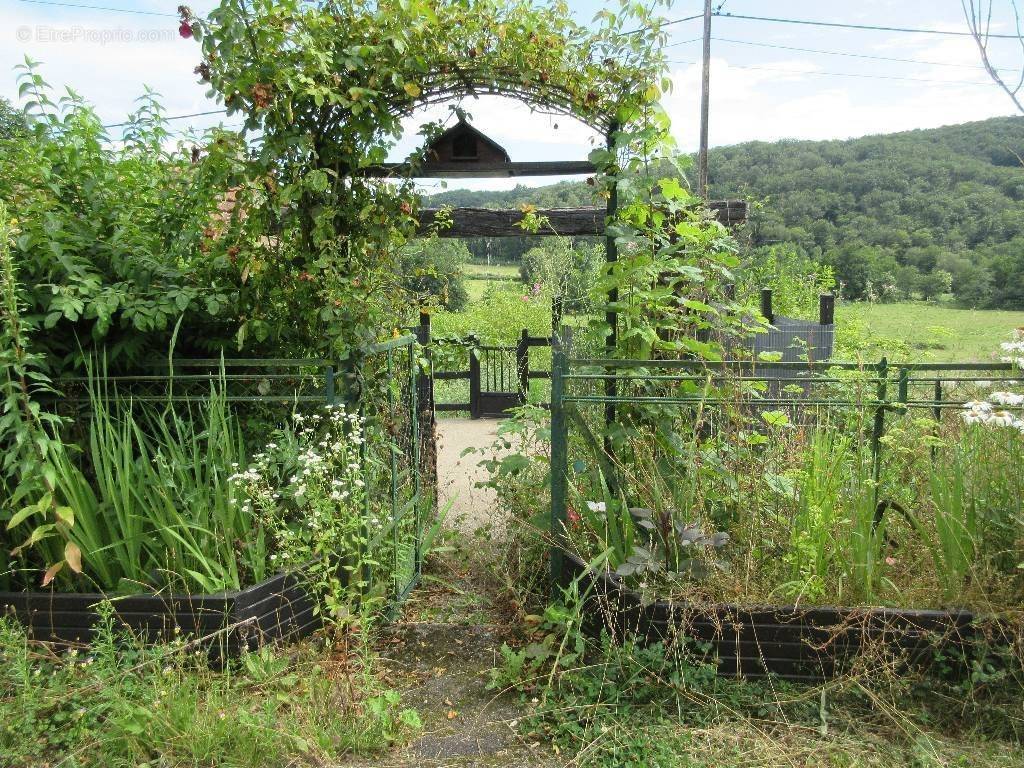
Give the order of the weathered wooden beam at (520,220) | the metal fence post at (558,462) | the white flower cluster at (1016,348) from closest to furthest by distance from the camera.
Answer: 1. the white flower cluster at (1016,348)
2. the metal fence post at (558,462)
3. the weathered wooden beam at (520,220)

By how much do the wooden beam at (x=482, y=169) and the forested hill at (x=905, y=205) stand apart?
12635mm

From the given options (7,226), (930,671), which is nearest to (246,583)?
(7,226)

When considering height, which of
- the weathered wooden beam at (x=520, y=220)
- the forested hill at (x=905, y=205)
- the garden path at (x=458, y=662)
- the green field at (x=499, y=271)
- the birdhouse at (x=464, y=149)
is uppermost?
the forested hill at (x=905, y=205)

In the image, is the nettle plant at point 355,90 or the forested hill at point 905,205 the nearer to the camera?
the nettle plant at point 355,90

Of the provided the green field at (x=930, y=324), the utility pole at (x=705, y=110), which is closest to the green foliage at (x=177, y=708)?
the green field at (x=930, y=324)

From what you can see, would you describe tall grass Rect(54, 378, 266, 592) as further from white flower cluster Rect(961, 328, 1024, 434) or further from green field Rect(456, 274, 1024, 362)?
green field Rect(456, 274, 1024, 362)

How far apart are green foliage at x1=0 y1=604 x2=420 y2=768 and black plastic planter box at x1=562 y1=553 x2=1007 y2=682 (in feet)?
3.65

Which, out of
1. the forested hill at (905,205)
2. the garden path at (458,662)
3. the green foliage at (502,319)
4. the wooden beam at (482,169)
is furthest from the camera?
the forested hill at (905,205)

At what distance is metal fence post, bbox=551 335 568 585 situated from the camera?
10.3 feet

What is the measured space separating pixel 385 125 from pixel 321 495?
186cm

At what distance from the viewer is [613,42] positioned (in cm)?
329

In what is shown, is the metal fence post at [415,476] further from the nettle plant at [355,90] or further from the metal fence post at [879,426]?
the metal fence post at [879,426]

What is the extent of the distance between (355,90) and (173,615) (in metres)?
2.43

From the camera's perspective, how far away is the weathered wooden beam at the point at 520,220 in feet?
14.5
